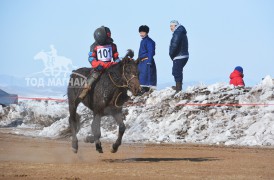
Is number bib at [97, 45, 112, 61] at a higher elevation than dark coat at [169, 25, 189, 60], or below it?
below

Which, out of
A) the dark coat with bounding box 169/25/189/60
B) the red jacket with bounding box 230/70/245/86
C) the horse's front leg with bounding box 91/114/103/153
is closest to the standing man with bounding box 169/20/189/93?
the dark coat with bounding box 169/25/189/60

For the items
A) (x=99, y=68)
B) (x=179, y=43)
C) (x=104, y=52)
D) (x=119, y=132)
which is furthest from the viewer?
(x=179, y=43)

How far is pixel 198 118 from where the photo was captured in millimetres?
24391

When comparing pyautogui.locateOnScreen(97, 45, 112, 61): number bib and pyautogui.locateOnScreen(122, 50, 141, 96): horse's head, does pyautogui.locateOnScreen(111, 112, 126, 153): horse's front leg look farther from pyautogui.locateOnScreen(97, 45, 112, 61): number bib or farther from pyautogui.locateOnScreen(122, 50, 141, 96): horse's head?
pyautogui.locateOnScreen(97, 45, 112, 61): number bib

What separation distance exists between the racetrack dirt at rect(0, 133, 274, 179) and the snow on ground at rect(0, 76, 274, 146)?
5.49 ft

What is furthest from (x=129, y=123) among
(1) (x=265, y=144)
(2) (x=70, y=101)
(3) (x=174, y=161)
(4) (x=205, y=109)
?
(3) (x=174, y=161)

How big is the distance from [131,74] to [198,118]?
865cm

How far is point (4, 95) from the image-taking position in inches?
1399

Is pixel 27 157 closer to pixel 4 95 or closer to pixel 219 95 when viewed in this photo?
pixel 219 95

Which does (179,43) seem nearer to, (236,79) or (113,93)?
(236,79)

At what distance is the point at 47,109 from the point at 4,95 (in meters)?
3.58

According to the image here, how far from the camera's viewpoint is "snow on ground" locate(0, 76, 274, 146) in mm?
22859

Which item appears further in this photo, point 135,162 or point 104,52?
point 104,52

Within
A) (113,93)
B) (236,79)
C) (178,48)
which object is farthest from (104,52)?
(236,79)
